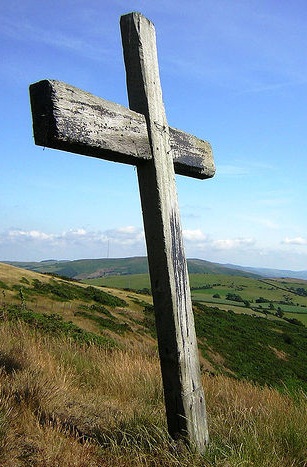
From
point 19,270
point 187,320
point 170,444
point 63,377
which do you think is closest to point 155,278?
point 187,320

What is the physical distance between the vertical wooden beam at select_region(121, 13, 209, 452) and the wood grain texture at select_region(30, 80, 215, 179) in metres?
0.19

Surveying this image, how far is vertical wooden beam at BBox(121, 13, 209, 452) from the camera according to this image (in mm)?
3258

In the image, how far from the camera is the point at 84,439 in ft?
11.1

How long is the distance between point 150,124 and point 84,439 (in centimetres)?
257

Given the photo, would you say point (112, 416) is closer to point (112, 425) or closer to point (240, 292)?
point (112, 425)

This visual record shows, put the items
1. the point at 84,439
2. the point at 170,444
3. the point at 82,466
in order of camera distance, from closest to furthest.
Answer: the point at 82,466, the point at 170,444, the point at 84,439

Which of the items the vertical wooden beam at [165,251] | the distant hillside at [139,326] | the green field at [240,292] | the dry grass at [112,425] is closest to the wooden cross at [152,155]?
the vertical wooden beam at [165,251]

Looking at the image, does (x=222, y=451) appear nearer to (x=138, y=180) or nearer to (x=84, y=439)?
(x=84, y=439)

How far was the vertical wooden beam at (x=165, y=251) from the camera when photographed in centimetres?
326

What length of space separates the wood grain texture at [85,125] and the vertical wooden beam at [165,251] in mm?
188

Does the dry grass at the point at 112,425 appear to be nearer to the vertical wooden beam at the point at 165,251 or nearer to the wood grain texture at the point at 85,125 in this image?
the vertical wooden beam at the point at 165,251

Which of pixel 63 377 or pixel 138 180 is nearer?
pixel 138 180

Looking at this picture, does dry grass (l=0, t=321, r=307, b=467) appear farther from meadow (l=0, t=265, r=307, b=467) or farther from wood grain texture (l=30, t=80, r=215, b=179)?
wood grain texture (l=30, t=80, r=215, b=179)

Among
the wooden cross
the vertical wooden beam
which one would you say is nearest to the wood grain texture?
the wooden cross
